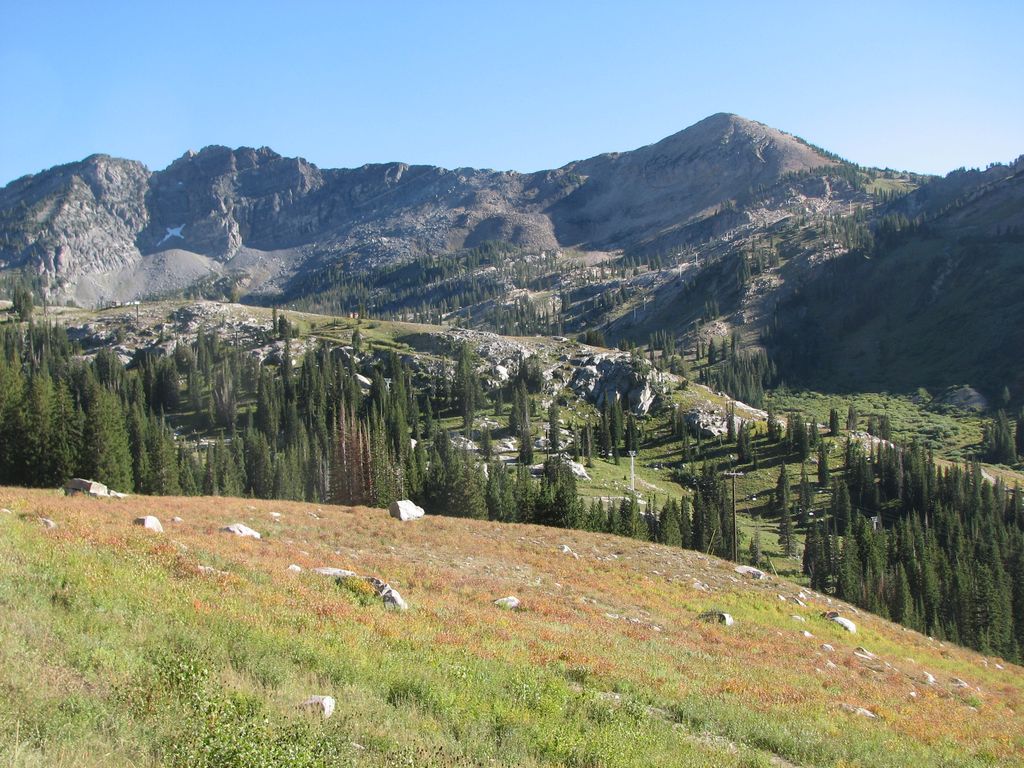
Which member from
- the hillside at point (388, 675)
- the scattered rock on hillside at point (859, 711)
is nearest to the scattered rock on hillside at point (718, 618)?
the hillside at point (388, 675)

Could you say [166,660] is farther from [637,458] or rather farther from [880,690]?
[637,458]

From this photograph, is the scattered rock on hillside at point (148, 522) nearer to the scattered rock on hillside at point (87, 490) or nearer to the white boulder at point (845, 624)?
the scattered rock on hillside at point (87, 490)

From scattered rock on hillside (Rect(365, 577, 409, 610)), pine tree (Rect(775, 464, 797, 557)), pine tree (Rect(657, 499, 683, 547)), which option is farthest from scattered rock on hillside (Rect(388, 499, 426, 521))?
pine tree (Rect(775, 464, 797, 557))

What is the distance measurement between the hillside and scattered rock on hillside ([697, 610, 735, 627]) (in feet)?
1.05

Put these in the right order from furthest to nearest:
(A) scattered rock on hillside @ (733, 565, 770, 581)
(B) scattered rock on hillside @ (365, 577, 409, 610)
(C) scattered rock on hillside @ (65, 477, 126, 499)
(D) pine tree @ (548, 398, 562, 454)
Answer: (D) pine tree @ (548, 398, 562, 454), (A) scattered rock on hillside @ (733, 565, 770, 581), (C) scattered rock on hillside @ (65, 477, 126, 499), (B) scattered rock on hillside @ (365, 577, 409, 610)

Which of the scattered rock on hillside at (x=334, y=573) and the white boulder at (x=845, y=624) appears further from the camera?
the white boulder at (x=845, y=624)

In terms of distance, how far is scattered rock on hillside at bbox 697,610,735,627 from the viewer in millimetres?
28656

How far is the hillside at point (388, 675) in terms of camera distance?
810 centimetres

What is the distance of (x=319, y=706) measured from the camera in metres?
9.26

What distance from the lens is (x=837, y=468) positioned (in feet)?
516

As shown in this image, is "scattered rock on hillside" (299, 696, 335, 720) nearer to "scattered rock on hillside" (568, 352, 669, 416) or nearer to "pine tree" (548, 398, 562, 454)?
"pine tree" (548, 398, 562, 454)

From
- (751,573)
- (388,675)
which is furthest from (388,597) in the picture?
(751,573)

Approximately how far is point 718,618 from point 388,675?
22.0 meters

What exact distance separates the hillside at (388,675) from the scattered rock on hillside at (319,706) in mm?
207
